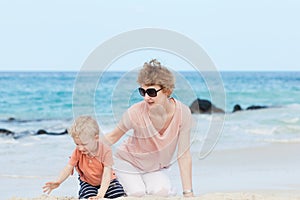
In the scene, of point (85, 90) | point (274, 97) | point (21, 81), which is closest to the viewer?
point (85, 90)

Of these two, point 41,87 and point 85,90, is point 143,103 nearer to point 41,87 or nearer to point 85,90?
point 85,90

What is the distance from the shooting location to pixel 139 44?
471cm

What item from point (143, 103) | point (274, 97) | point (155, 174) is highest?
point (143, 103)

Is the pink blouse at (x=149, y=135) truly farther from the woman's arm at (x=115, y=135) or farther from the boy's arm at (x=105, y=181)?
the boy's arm at (x=105, y=181)

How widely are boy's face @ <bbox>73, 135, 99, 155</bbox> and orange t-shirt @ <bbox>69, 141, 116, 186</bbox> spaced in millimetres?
53

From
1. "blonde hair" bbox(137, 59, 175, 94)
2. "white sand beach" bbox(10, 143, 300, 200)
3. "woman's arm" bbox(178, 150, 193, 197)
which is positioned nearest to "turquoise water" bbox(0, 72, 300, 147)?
"blonde hair" bbox(137, 59, 175, 94)

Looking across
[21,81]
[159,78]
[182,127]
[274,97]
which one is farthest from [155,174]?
[21,81]

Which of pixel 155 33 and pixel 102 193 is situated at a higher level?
pixel 155 33

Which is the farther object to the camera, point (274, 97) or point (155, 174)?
point (274, 97)

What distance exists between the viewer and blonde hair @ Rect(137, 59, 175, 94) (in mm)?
4523

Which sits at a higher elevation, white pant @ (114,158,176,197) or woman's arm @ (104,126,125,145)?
woman's arm @ (104,126,125,145)

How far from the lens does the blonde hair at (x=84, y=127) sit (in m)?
4.54

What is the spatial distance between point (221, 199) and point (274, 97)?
25.1 meters

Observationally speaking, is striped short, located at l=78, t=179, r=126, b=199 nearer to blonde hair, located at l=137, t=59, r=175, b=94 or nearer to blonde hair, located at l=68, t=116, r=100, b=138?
blonde hair, located at l=68, t=116, r=100, b=138
